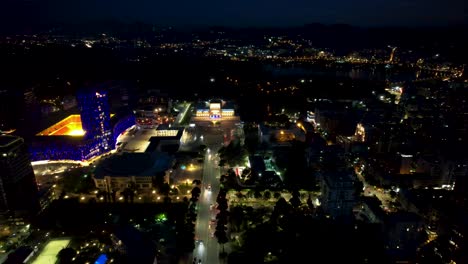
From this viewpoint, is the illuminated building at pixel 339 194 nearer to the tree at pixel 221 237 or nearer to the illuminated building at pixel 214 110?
the tree at pixel 221 237

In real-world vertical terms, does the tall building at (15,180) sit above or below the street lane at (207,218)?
above

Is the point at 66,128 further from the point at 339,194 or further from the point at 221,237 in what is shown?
the point at 339,194

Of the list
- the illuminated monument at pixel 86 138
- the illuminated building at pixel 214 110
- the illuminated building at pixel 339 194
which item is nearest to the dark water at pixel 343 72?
the illuminated building at pixel 214 110

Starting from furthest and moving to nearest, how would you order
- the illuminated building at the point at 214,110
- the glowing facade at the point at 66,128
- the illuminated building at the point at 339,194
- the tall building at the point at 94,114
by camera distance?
the illuminated building at the point at 214,110 → the glowing facade at the point at 66,128 → the tall building at the point at 94,114 → the illuminated building at the point at 339,194

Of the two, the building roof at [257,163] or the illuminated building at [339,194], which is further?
the building roof at [257,163]

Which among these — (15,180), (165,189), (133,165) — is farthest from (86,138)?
(165,189)
